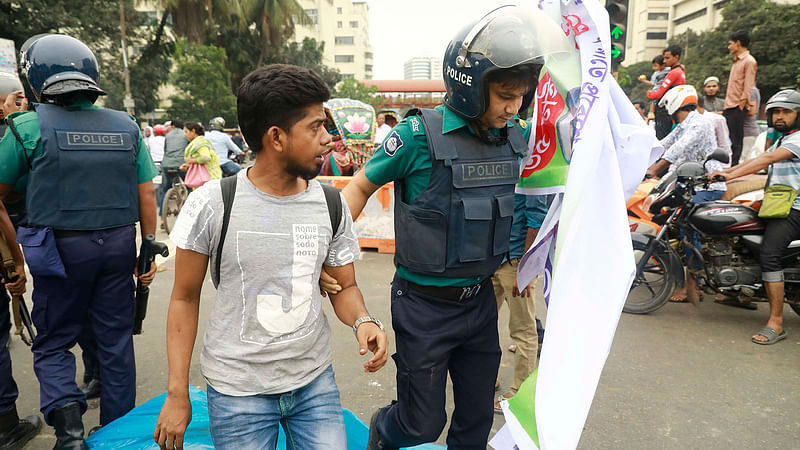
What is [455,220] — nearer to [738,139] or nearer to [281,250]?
[281,250]

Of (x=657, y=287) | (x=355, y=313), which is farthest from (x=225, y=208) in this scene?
(x=657, y=287)

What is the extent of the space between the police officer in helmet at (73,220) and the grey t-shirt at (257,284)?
1367mm

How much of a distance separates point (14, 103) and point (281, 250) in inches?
100

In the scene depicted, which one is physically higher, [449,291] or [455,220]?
[455,220]

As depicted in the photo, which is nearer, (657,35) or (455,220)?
(455,220)

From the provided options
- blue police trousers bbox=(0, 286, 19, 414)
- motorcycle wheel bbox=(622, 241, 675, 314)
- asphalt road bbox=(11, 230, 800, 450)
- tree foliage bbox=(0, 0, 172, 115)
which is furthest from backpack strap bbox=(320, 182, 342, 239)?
tree foliage bbox=(0, 0, 172, 115)

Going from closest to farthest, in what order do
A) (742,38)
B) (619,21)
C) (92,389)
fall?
1. (92,389)
2. (619,21)
3. (742,38)

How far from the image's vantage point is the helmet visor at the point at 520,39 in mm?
1951

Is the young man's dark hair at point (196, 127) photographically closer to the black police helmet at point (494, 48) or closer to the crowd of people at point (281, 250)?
the crowd of people at point (281, 250)

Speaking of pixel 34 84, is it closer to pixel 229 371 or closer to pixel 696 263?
pixel 229 371

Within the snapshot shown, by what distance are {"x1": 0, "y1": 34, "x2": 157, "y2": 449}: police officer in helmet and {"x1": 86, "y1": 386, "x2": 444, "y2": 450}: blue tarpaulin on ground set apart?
0.13 m

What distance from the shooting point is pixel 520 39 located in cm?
195

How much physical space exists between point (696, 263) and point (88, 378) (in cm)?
506

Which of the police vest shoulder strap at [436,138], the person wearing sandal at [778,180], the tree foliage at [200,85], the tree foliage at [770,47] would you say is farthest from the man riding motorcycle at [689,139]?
the tree foliage at [770,47]
